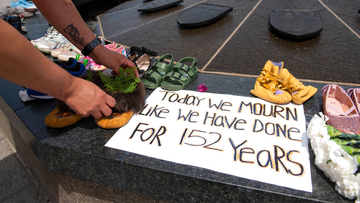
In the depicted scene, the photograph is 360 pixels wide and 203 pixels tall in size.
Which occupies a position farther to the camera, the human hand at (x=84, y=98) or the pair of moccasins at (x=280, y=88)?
the pair of moccasins at (x=280, y=88)

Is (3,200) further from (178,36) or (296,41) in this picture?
(296,41)

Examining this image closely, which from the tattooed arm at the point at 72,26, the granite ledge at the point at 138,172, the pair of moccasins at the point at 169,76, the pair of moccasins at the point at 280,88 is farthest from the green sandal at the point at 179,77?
the granite ledge at the point at 138,172

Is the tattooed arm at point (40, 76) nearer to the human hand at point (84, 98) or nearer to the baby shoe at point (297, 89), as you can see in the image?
the human hand at point (84, 98)

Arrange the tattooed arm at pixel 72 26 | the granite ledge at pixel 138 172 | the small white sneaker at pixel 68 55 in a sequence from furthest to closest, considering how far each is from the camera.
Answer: the small white sneaker at pixel 68 55 → the tattooed arm at pixel 72 26 → the granite ledge at pixel 138 172

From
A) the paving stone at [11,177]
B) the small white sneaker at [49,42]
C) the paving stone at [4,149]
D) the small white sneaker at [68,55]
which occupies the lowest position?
the paving stone at [11,177]

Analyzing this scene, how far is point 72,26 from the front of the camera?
1489 mm

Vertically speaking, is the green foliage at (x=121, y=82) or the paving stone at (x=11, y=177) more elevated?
the green foliage at (x=121, y=82)

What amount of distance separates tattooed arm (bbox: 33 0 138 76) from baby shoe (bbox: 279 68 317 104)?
115cm

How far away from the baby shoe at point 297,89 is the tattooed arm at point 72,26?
45.3 inches

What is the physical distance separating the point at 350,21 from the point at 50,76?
3189 mm

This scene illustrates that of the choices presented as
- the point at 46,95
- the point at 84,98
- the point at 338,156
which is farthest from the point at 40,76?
the point at 338,156

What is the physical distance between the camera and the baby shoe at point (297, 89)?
5.10ft

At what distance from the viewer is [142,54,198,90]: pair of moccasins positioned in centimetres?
183

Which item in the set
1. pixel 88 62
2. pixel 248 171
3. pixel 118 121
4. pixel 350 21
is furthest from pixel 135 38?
pixel 350 21
